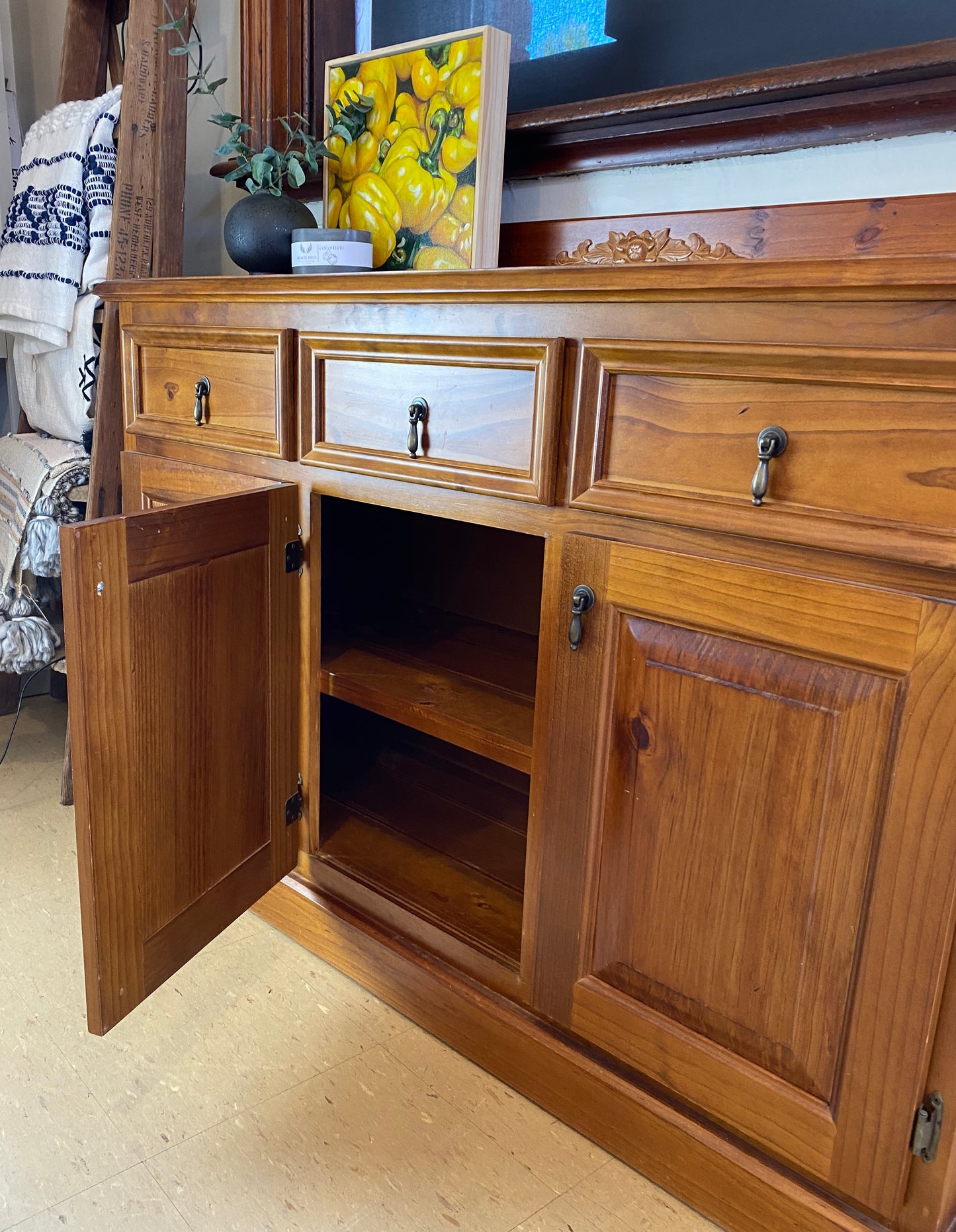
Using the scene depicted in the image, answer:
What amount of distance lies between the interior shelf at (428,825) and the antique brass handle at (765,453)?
0.65 metres

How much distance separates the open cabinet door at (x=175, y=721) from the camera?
36.5 inches

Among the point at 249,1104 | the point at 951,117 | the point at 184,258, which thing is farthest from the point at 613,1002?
the point at 184,258

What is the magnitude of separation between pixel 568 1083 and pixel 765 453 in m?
0.75

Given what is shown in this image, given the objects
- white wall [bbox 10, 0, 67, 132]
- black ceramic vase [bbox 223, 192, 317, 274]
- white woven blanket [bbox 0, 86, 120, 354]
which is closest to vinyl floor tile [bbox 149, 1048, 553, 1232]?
black ceramic vase [bbox 223, 192, 317, 274]

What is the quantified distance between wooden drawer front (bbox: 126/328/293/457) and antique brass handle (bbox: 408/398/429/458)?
0.23 meters

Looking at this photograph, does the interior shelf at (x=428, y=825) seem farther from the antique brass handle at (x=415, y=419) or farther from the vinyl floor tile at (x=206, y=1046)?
the antique brass handle at (x=415, y=419)

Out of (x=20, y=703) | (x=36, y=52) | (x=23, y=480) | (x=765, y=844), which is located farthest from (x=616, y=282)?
(x=36, y=52)

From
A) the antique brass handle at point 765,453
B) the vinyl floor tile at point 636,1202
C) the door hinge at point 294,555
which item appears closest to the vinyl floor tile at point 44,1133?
the vinyl floor tile at point 636,1202

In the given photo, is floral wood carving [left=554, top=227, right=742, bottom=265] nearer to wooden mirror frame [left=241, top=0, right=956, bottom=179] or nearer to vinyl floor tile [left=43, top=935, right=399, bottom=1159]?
wooden mirror frame [left=241, top=0, right=956, bottom=179]

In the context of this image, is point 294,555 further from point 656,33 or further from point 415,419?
point 656,33

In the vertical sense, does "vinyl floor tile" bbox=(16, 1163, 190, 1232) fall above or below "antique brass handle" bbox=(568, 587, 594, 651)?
below

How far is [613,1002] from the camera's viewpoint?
989mm

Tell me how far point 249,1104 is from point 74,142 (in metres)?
1.66

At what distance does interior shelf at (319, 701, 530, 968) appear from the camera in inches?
49.0
